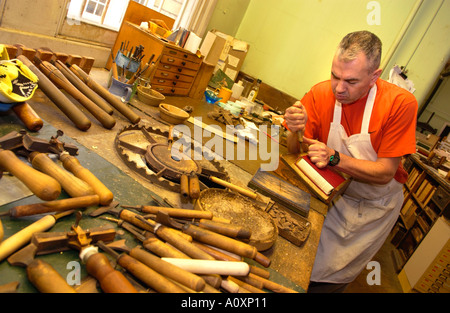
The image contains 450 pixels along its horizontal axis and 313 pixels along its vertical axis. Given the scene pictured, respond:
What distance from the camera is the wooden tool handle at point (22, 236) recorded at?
92 cm

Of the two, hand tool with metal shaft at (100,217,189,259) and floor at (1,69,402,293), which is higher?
hand tool with metal shaft at (100,217,189,259)

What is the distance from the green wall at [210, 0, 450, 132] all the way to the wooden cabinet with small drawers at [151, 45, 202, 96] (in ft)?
6.25

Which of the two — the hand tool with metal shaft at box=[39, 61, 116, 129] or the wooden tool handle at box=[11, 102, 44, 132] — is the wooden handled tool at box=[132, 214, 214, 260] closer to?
the wooden tool handle at box=[11, 102, 44, 132]

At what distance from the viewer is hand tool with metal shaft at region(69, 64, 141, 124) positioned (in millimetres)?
2334

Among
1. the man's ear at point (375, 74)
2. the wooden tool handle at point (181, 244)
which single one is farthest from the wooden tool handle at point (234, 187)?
the man's ear at point (375, 74)

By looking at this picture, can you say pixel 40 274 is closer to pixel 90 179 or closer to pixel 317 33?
pixel 90 179

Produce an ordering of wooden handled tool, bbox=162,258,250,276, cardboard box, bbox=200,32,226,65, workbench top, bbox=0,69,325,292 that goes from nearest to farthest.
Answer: wooden handled tool, bbox=162,258,250,276 → workbench top, bbox=0,69,325,292 → cardboard box, bbox=200,32,226,65

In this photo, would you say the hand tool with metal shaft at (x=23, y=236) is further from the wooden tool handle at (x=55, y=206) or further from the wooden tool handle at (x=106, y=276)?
the wooden tool handle at (x=106, y=276)

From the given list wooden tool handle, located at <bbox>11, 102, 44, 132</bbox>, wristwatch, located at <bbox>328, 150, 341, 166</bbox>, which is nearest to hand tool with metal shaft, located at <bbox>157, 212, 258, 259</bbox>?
wooden tool handle, located at <bbox>11, 102, 44, 132</bbox>

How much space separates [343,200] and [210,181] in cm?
140

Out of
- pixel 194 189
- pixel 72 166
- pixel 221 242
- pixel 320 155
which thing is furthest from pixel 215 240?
pixel 320 155

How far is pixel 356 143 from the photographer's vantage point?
98.6 inches

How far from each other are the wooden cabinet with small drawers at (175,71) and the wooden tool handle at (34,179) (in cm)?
228

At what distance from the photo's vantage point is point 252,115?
456 centimetres
